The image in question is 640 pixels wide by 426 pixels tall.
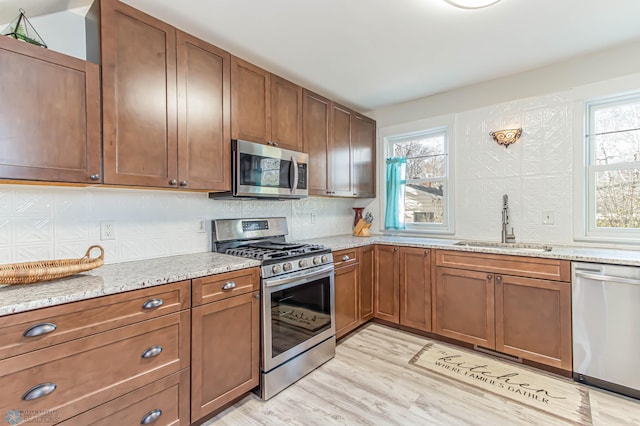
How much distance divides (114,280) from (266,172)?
1.27m

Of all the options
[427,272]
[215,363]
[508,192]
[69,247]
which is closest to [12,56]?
[69,247]

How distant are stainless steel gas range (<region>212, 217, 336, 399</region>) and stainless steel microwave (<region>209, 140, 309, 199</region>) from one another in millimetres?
421

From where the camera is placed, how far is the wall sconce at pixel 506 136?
283 cm

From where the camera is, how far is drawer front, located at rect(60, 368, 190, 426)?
133cm

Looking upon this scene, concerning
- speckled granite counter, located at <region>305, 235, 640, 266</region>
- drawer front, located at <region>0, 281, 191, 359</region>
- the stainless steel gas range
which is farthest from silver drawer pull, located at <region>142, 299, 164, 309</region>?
speckled granite counter, located at <region>305, 235, 640, 266</region>

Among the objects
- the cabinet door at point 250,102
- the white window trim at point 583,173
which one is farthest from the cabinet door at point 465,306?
the cabinet door at point 250,102

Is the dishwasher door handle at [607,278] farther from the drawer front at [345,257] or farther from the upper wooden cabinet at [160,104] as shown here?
the upper wooden cabinet at [160,104]

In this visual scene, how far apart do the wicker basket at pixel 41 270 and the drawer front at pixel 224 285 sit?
0.53m

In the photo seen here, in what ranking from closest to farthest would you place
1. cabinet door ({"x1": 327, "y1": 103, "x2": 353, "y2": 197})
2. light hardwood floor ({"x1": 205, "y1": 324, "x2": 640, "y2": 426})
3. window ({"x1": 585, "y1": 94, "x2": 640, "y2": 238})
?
light hardwood floor ({"x1": 205, "y1": 324, "x2": 640, "y2": 426}) → window ({"x1": 585, "y1": 94, "x2": 640, "y2": 238}) → cabinet door ({"x1": 327, "y1": 103, "x2": 353, "y2": 197})

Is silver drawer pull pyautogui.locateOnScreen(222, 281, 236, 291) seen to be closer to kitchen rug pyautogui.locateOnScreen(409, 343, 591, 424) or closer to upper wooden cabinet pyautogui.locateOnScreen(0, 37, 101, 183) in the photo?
upper wooden cabinet pyautogui.locateOnScreen(0, 37, 101, 183)

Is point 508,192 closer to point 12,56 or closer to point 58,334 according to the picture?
point 58,334

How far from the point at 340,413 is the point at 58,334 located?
1.55m

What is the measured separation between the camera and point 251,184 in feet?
7.48

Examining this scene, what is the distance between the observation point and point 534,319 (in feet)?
7.62
